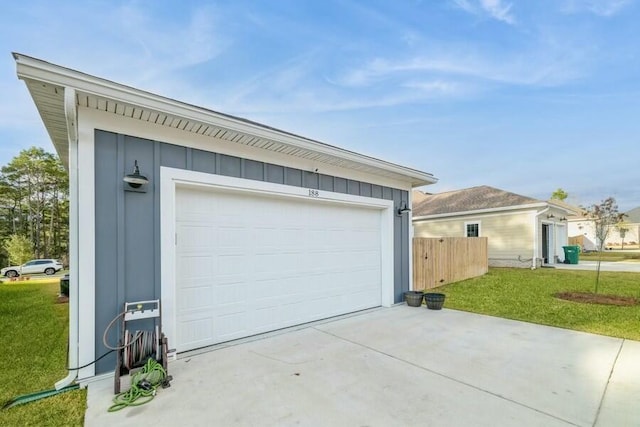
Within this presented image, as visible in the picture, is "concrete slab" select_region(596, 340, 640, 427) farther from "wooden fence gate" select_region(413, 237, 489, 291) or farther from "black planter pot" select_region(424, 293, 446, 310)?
"wooden fence gate" select_region(413, 237, 489, 291)

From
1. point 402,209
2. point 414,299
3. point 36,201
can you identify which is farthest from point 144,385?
point 36,201

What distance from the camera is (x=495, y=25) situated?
24.3ft

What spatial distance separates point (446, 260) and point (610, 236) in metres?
34.7

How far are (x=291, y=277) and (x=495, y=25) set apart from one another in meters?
7.84

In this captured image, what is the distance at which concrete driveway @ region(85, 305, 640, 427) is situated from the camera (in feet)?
7.75

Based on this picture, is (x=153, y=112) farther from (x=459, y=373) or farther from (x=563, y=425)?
(x=563, y=425)

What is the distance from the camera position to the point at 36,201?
26062 mm

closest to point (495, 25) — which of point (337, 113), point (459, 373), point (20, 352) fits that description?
point (337, 113)

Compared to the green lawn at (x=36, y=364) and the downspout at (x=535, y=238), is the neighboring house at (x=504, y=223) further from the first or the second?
the green lawn at (x=36, y=364)

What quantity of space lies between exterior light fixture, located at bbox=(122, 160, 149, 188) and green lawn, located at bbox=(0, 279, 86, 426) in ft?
6.83

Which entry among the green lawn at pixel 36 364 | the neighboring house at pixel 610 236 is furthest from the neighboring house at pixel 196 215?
the neighboring house at pixel 610 236

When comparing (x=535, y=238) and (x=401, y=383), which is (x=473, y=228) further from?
(x=401, y=383)

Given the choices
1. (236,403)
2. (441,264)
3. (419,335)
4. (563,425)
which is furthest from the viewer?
(441,264)

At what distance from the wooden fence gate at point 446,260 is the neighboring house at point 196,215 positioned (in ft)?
8.32
